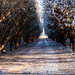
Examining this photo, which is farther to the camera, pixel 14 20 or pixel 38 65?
pixel 14 20

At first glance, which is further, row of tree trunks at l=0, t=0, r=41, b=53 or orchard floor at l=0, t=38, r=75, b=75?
row of tree trunks at l=0, t=0, r=41, b=53

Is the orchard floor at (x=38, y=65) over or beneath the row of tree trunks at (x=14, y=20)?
beneath

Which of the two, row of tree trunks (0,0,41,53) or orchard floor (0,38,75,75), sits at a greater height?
row of tree trunks (0,0,41,53)

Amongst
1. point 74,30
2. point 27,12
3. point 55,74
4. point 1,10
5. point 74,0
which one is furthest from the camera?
point 27,12

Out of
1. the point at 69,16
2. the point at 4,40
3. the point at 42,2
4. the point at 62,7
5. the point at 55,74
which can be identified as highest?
the point at 42,2

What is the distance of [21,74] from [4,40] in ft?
37.4

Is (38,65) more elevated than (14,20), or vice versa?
(14,20)

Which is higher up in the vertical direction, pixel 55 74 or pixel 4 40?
pixel 4 40

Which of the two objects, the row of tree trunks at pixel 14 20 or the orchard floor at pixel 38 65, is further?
the row of tree trunks at pixel 14 20

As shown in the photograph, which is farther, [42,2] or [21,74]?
[42,2]

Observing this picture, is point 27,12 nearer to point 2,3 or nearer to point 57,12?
point 57,12

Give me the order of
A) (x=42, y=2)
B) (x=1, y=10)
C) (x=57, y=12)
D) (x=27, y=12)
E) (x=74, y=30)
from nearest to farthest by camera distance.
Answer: (x=1, y=10) → (x=74, y=30) → (x=57, y=12) → (x=42, y=2) → (x=27, y=12)

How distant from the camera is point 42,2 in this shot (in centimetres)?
2325

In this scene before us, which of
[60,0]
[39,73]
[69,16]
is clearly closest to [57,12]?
[60,0]
